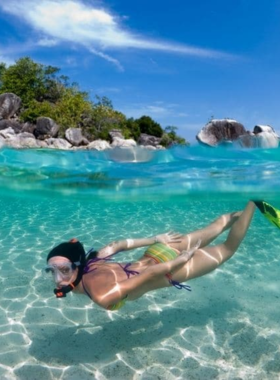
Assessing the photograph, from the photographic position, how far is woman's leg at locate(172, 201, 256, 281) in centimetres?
525

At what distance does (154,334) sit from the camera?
5660mm

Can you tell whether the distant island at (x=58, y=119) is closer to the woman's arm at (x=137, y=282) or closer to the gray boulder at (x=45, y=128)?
the gray boulder at (x=45, y=128)

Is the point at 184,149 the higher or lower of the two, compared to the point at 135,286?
higher

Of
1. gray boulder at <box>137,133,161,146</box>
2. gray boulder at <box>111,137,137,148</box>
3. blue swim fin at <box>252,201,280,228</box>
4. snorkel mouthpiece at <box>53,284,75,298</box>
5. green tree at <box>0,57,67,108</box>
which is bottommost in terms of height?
snorkel mouthpiece at <box>53,284,75,298</box>

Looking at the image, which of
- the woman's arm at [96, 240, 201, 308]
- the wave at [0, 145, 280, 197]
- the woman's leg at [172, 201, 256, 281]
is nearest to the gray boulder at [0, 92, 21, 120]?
the wave at [0, 145, 280, 197]

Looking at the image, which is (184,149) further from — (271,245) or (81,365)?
(81,365)

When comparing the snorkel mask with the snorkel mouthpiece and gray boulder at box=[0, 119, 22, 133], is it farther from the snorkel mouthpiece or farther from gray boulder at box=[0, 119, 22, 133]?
gray boulder at box=[0, 119, 22, 133]

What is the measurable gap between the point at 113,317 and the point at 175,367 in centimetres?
169

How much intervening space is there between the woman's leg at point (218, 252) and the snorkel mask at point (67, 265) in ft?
5.32

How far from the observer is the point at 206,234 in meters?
5.69

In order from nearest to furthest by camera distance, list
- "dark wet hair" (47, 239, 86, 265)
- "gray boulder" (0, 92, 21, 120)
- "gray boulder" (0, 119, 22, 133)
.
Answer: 1. "dark wet hair" (47, 239, 86, 265)
2. "gray boulder" (0, 119, 22, 133)
3. "gray boulder" (0, 92, 21, 120)

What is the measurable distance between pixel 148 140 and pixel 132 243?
52017 mm

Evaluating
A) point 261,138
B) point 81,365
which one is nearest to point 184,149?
point 261,138

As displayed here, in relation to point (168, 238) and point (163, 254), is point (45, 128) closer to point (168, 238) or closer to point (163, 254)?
point (168, 238)
